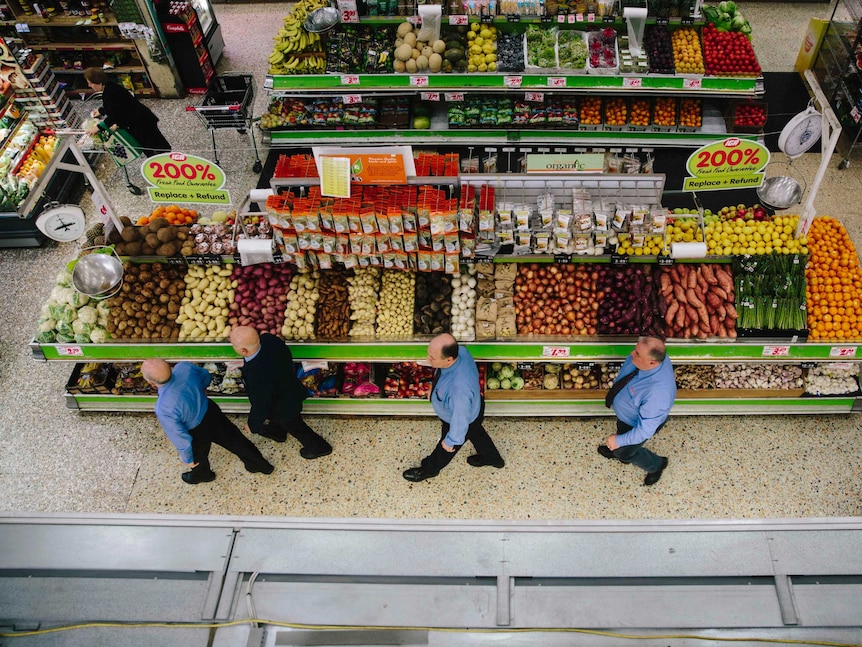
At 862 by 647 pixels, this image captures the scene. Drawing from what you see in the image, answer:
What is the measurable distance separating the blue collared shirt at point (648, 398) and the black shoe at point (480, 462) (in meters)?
1.04

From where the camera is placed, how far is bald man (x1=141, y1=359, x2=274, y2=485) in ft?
14.5

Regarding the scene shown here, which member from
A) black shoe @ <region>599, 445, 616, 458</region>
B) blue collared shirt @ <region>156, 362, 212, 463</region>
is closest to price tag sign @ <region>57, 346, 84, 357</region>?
blue collared shirt @ <region>156, 362, 212, 463</region>

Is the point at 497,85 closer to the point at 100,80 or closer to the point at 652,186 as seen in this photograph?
the point at 652,186

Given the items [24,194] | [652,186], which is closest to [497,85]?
[652,186]

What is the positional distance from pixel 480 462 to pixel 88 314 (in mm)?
3332

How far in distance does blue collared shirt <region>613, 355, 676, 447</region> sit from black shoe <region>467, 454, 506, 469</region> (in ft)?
3.42

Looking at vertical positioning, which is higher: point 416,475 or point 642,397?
point 642,397

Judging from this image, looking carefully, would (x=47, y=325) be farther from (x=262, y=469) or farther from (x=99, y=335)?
(x=262, y=469)

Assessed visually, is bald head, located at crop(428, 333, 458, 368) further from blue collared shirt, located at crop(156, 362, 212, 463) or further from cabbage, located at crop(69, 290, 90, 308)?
cabbage, located at crop(69, 290, 90, 308)

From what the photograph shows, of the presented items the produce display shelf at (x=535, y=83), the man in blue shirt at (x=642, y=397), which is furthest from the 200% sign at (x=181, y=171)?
the man in blue shirt at (x=642, y=397)

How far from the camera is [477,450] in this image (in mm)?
5094

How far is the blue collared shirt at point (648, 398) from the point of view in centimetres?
432

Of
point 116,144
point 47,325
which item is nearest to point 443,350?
point 47,325

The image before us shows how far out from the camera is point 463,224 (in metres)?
4.71
